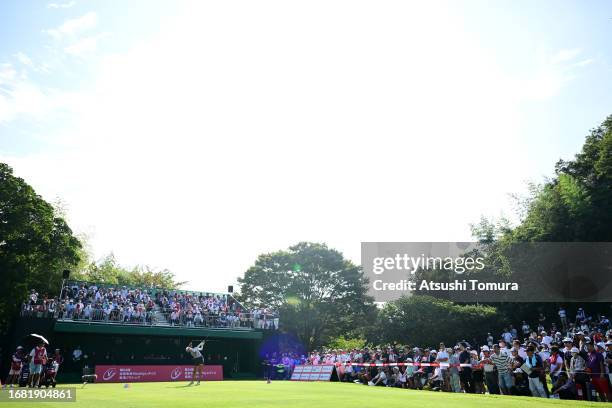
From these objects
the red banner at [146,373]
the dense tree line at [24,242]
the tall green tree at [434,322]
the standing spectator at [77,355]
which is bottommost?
the red banner at [146,373]

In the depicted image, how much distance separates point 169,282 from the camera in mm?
71188

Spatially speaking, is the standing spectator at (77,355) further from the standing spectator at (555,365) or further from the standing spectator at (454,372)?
the standing spectator at (555,365)

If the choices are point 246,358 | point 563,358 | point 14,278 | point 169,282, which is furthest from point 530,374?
point 169,282

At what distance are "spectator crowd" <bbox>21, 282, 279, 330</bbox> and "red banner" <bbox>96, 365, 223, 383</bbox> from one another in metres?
4.83

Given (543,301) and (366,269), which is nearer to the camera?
(543,301)

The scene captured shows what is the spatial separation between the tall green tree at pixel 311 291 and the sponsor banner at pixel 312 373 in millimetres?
21009

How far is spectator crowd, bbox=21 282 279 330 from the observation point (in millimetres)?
32094

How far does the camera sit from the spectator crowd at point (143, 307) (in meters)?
32.1

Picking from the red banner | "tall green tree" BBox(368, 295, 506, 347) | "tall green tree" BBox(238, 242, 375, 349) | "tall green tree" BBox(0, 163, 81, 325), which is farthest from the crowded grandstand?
"tall green tree" BBox(238, 242, 375, 349)

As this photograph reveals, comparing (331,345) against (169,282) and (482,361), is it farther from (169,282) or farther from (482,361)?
(482,361)

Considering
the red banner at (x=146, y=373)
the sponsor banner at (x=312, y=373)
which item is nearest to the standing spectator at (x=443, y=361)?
the sponsor banner at (x=312, y=373)

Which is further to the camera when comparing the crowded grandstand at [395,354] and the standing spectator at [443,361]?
the standing spectator at [443,361]

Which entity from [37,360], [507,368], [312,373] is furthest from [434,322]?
[37,360]

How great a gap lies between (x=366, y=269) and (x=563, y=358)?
40074 mm
